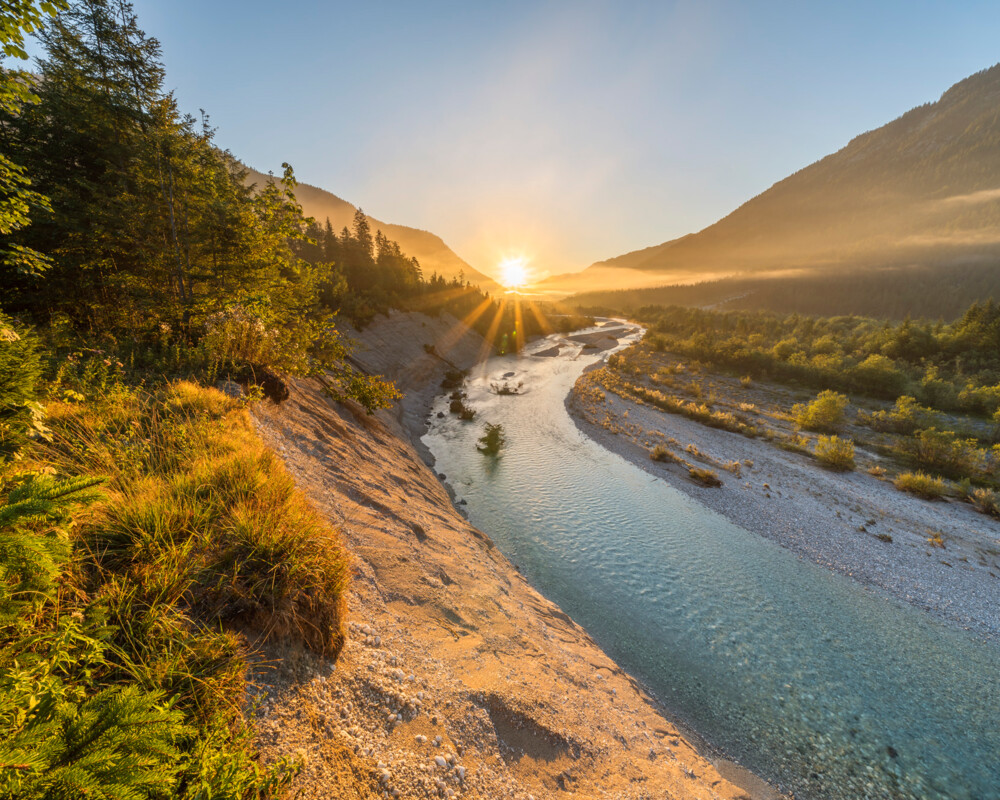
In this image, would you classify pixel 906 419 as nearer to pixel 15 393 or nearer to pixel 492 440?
pixel 492 440

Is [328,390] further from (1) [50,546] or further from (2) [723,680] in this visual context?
(2) [723,680]

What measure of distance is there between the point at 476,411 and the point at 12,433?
25333 mm

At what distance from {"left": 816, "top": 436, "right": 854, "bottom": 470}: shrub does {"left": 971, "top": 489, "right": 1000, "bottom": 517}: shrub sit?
4.35 m

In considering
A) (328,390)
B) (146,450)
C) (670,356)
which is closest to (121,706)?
(146,450)

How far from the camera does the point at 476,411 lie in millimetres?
28469

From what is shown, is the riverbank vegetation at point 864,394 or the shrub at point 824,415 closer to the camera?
the riverbank vegetation at point 864,394

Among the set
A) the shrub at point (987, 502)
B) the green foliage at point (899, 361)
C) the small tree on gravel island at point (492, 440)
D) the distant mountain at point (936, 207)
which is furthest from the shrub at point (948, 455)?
the distant mountain at point (936, 207)

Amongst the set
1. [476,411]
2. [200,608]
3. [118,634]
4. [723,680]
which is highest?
[118,634]

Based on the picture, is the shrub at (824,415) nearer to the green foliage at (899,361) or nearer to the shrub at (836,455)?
the shrub at (836,455)

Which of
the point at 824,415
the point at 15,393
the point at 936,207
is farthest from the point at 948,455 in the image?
the point at 936,207

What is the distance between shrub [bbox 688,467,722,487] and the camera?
18.0 meters

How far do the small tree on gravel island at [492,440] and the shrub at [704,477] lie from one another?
10614 mm

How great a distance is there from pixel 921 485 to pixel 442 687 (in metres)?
25.9

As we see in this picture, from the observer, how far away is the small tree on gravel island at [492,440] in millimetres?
21469
